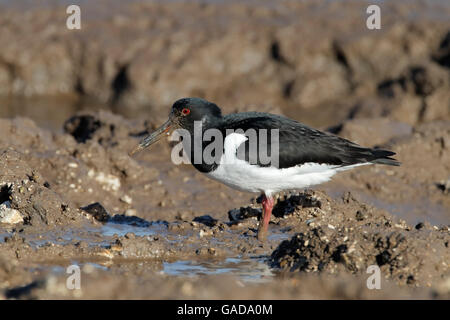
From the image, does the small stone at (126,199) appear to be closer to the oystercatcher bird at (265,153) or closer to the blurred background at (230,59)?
the oystercatcher bird at (265,153)

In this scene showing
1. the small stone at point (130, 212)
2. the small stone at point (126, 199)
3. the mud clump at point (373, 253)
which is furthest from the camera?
the small stone at point (126, 199)

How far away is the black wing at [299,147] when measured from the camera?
21.8 feet

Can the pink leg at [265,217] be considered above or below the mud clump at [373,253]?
above

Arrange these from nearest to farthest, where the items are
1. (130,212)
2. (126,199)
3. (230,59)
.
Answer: (130,212)
(126,199)
(230,59)

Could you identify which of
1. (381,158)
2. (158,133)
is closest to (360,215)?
(381,158)

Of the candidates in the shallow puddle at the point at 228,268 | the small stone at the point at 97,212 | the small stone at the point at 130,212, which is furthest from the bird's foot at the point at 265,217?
the small stone at the point at 130,212

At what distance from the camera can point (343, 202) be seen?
287 inches

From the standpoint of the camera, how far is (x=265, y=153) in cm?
659

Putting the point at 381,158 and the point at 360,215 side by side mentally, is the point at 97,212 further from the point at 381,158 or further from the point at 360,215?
the point at 381,158

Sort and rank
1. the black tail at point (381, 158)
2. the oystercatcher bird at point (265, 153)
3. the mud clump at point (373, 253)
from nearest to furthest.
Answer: the mud clump at point (373, 253)
the oystercatcher bird at point (265, 153)
the black tail at point (381, 158)

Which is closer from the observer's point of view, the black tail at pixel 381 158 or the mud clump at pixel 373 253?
the mud clump at pixel 373 253

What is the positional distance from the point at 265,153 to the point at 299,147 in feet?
1.13

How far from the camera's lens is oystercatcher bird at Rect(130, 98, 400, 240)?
6.57 metres
